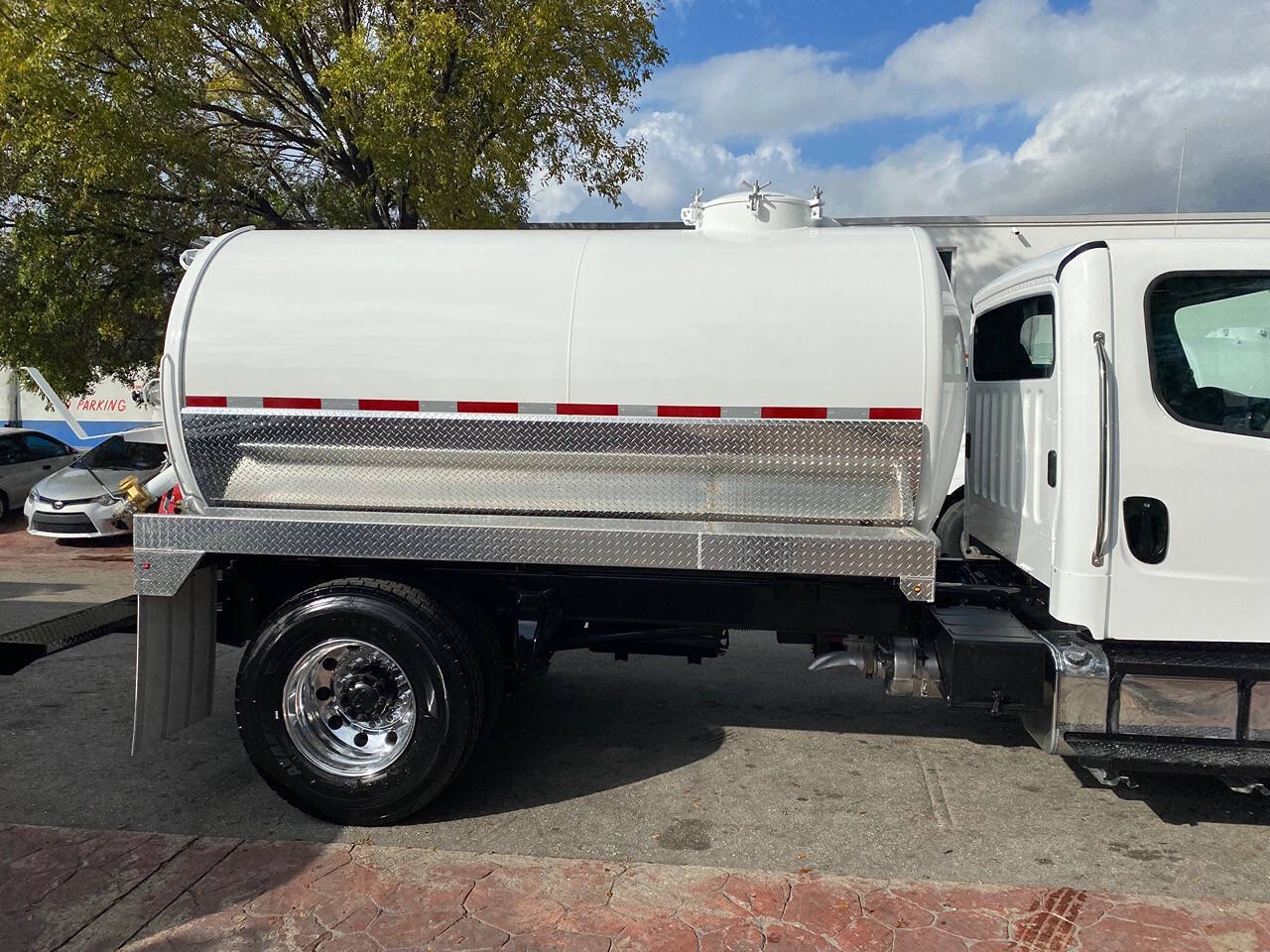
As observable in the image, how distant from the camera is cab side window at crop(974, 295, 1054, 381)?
408cm

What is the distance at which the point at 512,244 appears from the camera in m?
4.35

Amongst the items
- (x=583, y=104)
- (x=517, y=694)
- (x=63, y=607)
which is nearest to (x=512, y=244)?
(x=517, y=694)

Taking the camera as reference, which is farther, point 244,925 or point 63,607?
point 63,607

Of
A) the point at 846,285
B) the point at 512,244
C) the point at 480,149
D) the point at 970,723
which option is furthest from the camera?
the point at 480,149

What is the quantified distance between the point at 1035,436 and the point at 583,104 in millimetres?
8753

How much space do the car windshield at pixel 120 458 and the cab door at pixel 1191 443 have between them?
11.3 metres

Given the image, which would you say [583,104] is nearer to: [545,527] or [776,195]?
[776,195]

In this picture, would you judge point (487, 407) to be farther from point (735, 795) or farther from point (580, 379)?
point (735, 795)

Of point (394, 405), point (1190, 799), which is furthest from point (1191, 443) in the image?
point (394, 405)

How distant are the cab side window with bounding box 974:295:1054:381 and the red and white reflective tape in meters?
0.73

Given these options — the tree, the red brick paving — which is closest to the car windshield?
the tree

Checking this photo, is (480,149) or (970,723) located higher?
(480,149)

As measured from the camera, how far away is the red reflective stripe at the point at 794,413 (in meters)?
3.89

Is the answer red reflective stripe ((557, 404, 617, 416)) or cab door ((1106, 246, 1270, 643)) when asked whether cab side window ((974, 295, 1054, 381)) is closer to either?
cab door ((1106, 246, 1270, 643))
